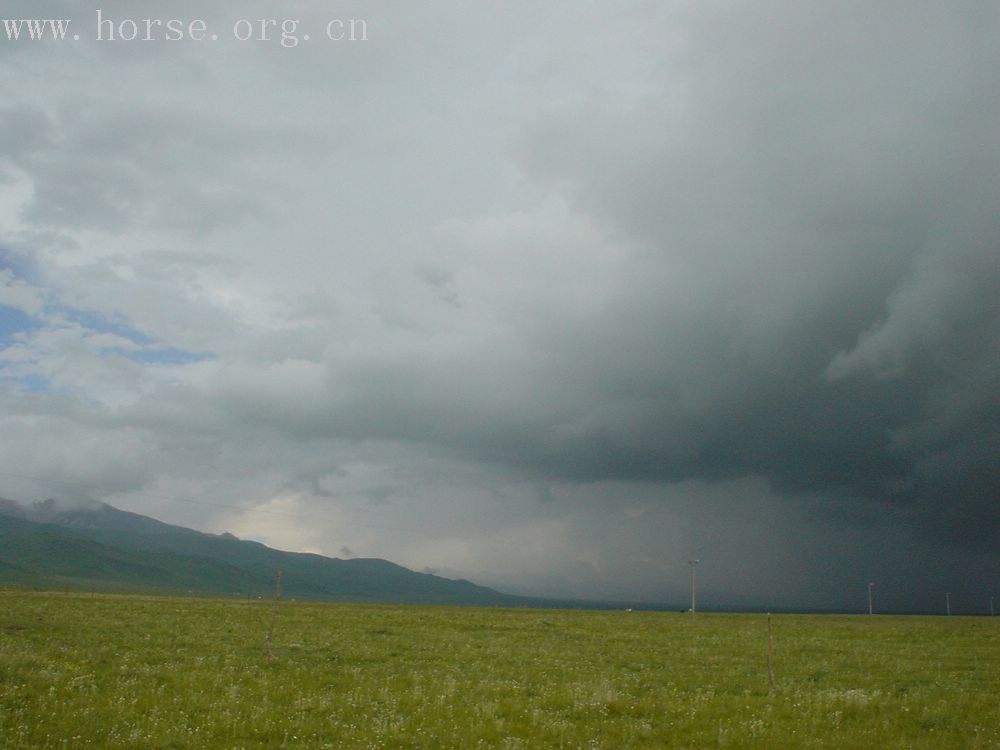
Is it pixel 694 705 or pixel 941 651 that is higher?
pixel 694 705

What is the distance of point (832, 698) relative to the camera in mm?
25578

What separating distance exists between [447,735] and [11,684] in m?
14.1

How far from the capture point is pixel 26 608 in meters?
51.1

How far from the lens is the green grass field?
1997 cm

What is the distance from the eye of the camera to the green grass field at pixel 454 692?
19969mm

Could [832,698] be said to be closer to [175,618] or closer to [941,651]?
[941,651]

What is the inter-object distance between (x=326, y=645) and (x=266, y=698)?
589 inches

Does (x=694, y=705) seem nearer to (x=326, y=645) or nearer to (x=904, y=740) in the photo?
(x=904, y=740)

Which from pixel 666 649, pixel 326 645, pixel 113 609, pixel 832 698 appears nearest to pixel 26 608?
pixel 113 609

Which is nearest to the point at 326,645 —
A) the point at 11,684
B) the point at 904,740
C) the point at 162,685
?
the point at 162,685

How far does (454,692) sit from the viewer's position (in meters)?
25.5

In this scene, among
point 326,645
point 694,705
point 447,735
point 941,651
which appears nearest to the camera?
point 447,735

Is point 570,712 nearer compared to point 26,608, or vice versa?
point 570,712

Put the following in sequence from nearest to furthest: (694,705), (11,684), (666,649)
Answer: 1. (11,684)
2. (694,705)
3. (666,649)
